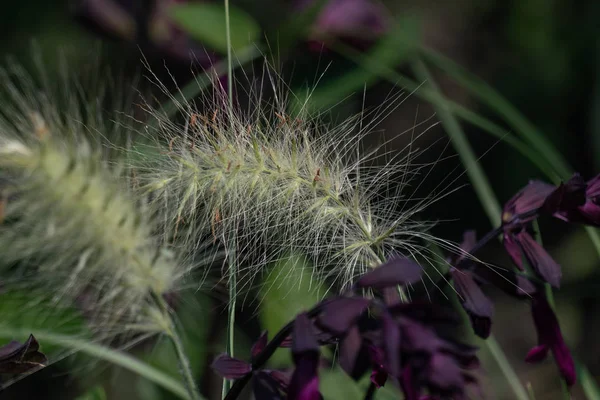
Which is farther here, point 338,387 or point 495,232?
point 338,387

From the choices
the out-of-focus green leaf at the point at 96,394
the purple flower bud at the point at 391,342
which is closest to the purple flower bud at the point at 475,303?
the purple flower bud at the point at 391,342

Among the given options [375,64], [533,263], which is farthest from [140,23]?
[533,263]

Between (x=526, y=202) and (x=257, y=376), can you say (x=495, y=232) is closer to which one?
(x=526, y=202)

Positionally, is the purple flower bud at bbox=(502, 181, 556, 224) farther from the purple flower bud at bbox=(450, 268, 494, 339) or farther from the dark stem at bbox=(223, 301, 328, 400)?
the dark stem at bbox=(223, 301, 328, 400)

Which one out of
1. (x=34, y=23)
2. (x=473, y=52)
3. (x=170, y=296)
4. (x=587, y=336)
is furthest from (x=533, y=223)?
(x=34, y=23)

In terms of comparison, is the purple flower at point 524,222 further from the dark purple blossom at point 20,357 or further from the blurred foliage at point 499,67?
the blurred foliage at point 499,67

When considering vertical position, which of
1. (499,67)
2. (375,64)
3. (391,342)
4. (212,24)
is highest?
(499,67)
